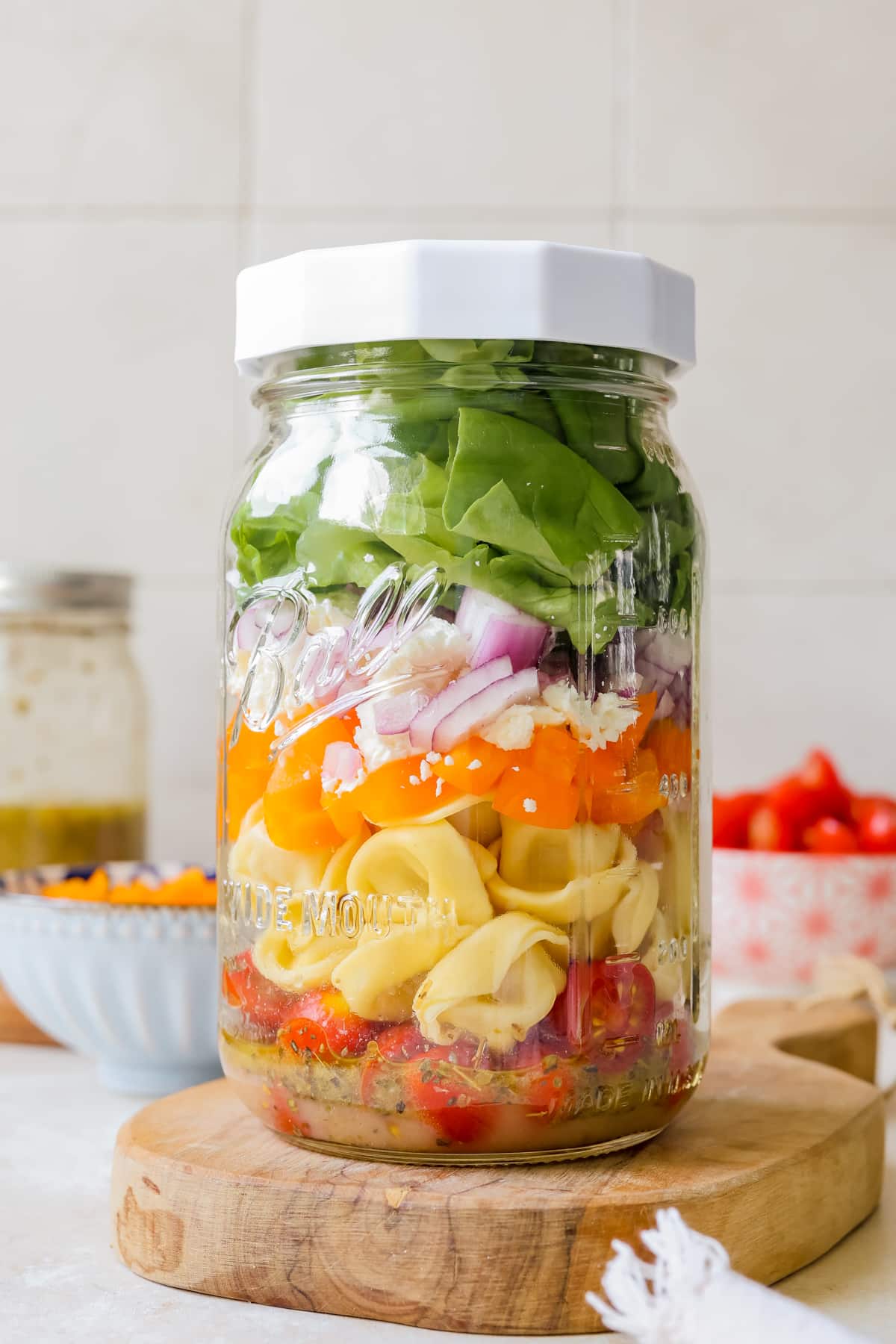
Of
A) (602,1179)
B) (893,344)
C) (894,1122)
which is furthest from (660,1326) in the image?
(893,344)

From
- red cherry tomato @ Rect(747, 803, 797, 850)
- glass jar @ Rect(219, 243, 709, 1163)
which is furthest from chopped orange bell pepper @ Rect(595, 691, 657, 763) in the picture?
red cherry tomato @ Rect(747, 803, 797, 850)

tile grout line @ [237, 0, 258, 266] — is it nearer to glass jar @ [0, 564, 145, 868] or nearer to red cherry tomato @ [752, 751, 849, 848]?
glass jar @ [0, 564, 145, 868]

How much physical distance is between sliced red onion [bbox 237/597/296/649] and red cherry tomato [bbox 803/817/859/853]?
0.78 metres

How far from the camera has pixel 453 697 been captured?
1.74 ft

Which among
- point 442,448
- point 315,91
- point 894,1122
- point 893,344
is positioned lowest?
point 894,1122

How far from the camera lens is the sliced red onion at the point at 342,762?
1.77 ft

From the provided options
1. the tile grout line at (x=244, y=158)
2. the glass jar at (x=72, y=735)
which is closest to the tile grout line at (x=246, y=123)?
the tile grout line at (x=244, y=158)

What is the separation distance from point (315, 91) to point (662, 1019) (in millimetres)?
1229

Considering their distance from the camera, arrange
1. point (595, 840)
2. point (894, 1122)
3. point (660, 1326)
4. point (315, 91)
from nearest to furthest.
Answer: point (660, 1326) < point (595, 840) < point (894, 1122) < point (315, 91)

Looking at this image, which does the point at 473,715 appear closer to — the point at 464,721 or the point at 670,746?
the point at 464,721

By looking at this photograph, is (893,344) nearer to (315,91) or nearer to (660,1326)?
(315,91)

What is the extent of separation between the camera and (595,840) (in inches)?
21.8

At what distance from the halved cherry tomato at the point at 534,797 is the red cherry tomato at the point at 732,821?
2.57 feet

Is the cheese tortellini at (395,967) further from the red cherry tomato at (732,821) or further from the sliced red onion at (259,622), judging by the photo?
the red cherry tomato at (732,821)
